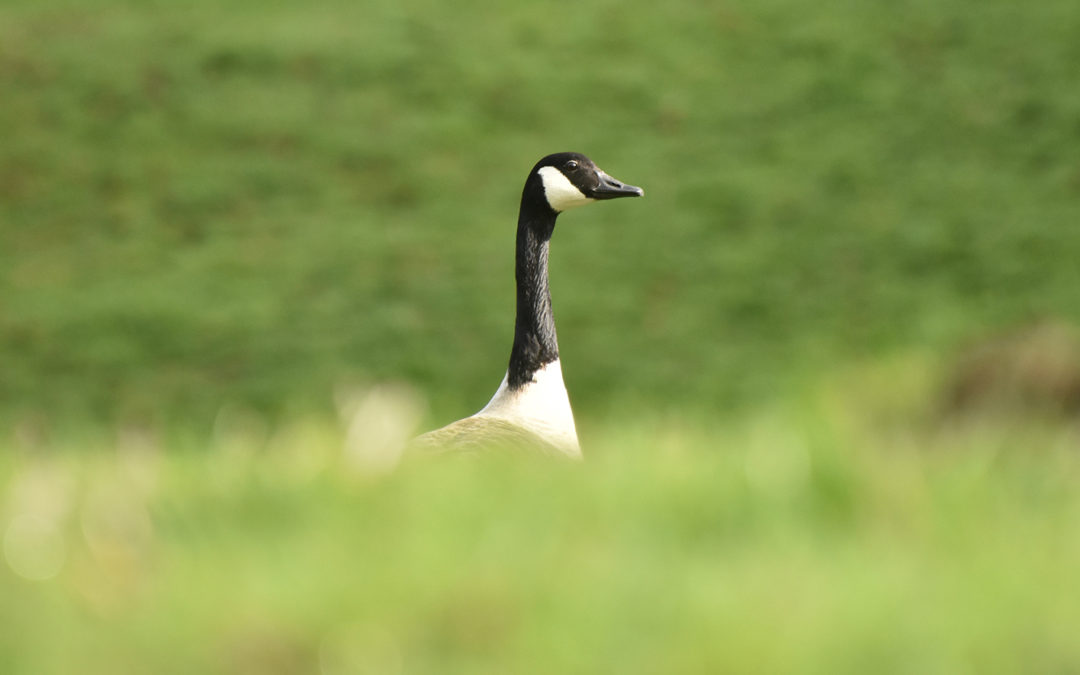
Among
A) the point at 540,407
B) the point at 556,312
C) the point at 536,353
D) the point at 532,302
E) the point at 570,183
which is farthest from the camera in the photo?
the point at 556,312

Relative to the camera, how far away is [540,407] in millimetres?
8984

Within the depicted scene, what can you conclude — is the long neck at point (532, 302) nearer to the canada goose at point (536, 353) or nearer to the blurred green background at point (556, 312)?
the canada goose at point (536, 353)

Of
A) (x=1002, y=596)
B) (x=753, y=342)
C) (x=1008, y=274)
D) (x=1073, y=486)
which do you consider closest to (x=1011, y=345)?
(x=1073, y=486)

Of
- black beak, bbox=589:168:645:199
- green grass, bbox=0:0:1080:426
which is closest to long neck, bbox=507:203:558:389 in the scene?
black beak, bbox=589:168:645:199

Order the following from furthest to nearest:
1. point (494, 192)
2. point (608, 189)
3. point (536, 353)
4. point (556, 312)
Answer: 1. point (494, 192)
2. point (556, 312)
3. point (608, 189)
4. point (536, 353)

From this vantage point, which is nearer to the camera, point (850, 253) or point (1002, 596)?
point (1002, 596)

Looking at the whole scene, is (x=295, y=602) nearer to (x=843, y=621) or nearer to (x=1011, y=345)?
(x=843, y=621)

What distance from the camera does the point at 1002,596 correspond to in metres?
3.14

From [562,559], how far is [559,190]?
7.51m

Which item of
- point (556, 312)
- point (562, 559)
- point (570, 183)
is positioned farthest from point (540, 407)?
point (556, 312)

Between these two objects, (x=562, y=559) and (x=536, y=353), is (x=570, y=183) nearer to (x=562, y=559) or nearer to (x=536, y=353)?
(x=536, y=353)

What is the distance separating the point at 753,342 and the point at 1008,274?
14.2 feet

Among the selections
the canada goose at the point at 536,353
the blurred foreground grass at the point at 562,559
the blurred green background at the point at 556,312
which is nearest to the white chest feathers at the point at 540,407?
the canada goose at the point at 536,353

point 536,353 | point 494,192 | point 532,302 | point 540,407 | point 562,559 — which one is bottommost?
point 562,559
